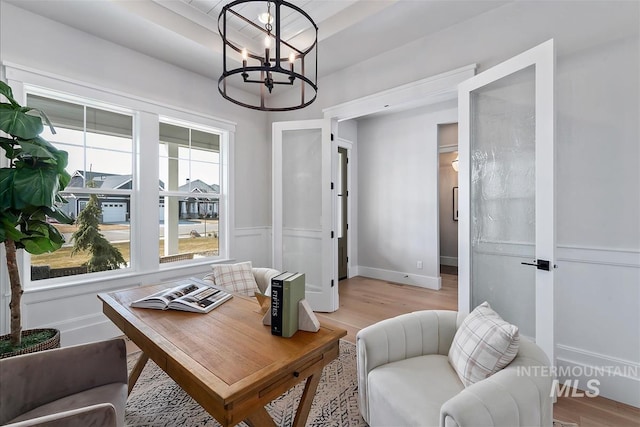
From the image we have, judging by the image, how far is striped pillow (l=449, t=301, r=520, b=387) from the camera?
130 cm

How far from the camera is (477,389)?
1118 millimetres

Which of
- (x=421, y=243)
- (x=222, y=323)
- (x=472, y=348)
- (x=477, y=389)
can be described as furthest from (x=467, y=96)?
(x=421, y=243)

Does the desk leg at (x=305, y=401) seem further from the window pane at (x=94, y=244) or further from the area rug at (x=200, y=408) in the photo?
the window pane at (x=94, y=244)

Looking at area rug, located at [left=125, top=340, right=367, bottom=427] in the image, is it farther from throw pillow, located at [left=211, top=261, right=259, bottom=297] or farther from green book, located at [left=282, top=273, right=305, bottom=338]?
throw pillow, located at [left=211, top=261, right=259, bottom=297]

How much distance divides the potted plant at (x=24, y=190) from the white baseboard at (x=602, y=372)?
3.84 metres

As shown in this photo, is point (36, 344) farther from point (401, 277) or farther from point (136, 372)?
point (401, 277)

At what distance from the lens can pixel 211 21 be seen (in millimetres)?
2887

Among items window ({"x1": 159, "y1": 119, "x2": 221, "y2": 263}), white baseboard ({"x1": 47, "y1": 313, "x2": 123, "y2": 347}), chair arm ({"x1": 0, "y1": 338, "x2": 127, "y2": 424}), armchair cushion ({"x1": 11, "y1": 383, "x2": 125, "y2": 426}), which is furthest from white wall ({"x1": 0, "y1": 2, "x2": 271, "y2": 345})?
armchair cushion ({"x1": 11, "y1": 383, "x2": 125, "y2": 426})

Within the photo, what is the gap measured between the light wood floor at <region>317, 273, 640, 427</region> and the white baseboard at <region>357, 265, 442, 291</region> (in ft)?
0.43

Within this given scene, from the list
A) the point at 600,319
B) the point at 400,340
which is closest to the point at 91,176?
the point at 400,340

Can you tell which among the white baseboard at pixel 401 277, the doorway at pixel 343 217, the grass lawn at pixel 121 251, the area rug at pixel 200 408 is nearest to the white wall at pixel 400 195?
the white baseboard at pixel 401 277

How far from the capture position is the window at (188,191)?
3449mm

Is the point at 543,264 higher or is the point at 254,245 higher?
the point at 543,264

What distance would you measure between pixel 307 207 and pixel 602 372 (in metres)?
3.02
